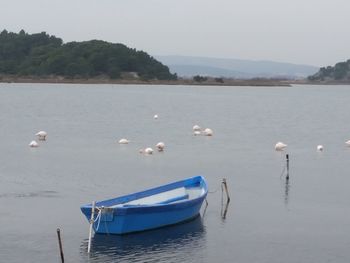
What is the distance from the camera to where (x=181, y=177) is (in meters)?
38.1

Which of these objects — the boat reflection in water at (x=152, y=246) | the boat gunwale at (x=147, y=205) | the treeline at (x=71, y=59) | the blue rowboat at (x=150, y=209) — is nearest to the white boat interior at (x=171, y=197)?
the blue rowboat at (x=150, y=209)

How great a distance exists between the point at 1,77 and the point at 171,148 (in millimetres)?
137046

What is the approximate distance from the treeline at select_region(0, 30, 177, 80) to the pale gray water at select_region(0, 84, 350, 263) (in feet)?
317

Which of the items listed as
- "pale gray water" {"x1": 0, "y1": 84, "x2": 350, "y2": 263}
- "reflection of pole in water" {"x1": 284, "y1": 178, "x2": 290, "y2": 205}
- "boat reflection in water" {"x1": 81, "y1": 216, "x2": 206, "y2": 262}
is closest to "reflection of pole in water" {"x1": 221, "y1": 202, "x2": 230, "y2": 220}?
"pale gray water" {"x1": 0, "y1": 84, "x2": 350, "y2": 263}

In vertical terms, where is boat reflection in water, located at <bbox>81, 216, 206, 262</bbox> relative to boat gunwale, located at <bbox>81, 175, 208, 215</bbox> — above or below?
below

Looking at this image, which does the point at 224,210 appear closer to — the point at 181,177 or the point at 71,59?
the point at 181,177

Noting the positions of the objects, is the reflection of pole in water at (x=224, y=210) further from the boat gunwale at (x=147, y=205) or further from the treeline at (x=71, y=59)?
the treeline at (x=71, y=59)

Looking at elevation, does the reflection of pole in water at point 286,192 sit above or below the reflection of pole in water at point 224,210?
below

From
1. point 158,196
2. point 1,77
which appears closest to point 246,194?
point 158,196

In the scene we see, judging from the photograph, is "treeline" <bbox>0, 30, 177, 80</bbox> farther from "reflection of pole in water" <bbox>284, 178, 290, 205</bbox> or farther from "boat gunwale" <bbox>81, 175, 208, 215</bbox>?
"boat gunwale" <bbox>81, 175, 208, 215</bbox>

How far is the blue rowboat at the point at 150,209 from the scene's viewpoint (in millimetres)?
24453

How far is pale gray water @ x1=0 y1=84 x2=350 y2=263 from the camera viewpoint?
24.0 m

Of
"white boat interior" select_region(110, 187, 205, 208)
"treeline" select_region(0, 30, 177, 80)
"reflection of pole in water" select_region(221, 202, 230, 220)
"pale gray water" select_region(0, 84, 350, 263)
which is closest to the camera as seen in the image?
"pale gray water" select_region(0, 84, 350, 263)

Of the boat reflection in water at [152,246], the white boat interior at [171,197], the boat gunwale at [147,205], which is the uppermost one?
the boat gunwale at [147,205]
